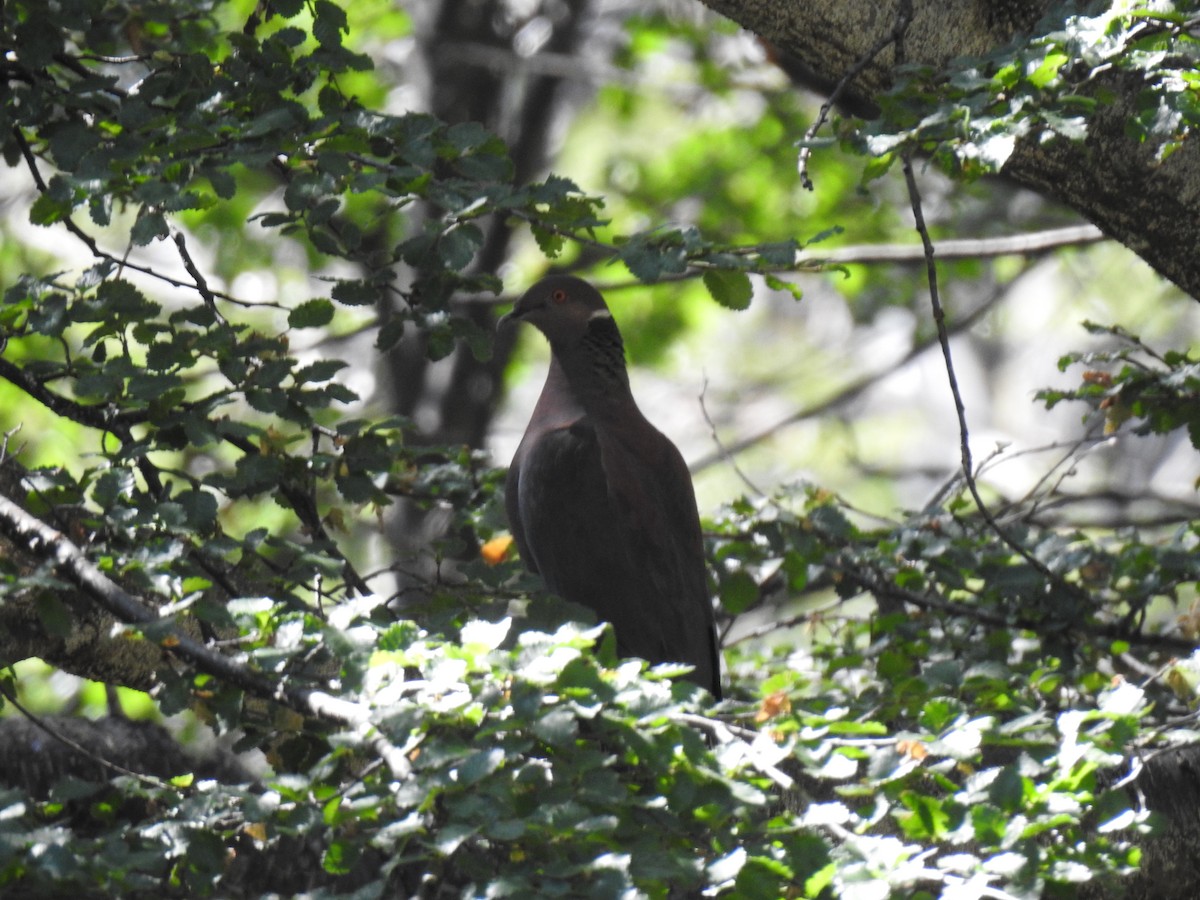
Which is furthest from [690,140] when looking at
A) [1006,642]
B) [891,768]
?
[891,768]

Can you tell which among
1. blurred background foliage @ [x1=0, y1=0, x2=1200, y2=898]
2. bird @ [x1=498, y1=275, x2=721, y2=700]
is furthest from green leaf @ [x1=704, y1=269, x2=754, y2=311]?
bird @ [x1=498, y1=275, x2=721, y2=700]

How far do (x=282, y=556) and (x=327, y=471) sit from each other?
0.30 m

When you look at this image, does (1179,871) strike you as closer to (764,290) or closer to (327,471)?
(327,471)

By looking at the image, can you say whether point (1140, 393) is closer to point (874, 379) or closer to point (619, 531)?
point (619, 531)

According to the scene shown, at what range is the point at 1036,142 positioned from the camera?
242 centimetres

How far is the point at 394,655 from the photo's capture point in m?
1.67

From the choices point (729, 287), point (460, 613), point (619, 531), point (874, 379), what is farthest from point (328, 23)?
point (874, 379)

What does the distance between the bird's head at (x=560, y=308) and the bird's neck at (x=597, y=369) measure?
0.13 ft

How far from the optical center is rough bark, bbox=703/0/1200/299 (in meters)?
A: 2.45

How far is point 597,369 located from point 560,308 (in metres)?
0.26

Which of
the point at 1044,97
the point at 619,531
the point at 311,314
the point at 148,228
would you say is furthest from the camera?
the point at 619,531

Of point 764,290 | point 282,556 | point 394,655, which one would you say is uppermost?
point 764,290

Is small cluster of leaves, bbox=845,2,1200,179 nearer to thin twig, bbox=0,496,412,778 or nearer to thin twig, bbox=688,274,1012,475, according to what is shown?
thin twig, bbox=0,496,412,778

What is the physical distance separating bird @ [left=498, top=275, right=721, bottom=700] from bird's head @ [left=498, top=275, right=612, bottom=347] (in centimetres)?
33
